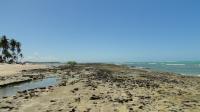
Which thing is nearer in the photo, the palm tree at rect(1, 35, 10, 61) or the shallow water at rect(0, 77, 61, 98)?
the shallow water at rect(0, 77, 61, 98)

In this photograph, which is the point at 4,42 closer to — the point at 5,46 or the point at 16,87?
the point at 5,46

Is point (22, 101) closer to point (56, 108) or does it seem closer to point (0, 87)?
point (56, 108)

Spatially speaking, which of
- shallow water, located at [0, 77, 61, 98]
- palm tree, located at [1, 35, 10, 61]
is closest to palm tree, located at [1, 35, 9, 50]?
palm tree, located at [1, 35, 10, 61]

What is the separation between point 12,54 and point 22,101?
148 m

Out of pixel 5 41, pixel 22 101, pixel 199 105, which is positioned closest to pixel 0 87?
pixel 22 101

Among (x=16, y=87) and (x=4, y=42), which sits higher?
(x=4, y=42)

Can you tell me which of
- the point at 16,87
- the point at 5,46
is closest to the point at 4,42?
the point at 5,46

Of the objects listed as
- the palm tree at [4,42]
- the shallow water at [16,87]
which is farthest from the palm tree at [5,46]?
the shallow water at [16,87]

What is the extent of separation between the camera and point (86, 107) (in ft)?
54.1

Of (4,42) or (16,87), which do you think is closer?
(16,87)

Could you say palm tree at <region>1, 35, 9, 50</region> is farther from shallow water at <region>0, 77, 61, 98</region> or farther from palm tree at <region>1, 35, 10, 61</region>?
shallow water at <region>0, 77, 61, 98</region>

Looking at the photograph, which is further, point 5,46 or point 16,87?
point 5,46

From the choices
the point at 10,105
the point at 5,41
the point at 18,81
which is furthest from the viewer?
the point at 5,41

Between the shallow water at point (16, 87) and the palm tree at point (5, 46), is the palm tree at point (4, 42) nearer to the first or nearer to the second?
the palm tree at point (5, 46)
